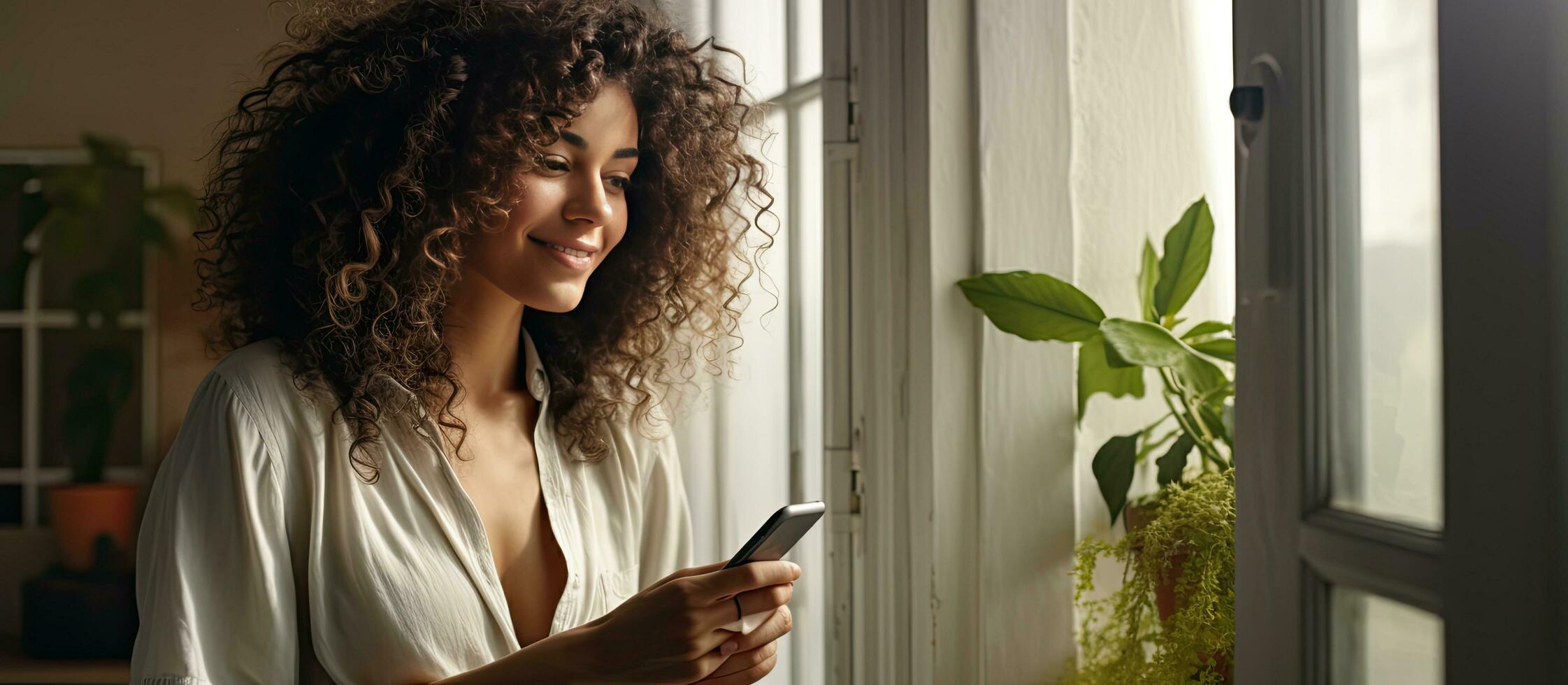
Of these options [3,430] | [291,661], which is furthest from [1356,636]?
[3,430]

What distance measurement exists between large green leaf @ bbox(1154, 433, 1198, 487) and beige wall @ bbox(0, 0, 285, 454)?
1149 mm

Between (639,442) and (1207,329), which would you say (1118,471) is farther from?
(639,442)

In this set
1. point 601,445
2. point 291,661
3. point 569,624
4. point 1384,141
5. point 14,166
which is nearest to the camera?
point 1384,141

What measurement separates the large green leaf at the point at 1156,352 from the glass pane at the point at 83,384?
115 centimetres

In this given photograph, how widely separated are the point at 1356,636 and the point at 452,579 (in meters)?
0.72

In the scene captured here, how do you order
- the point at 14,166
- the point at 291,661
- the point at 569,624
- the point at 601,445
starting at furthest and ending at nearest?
the point at 14,166 < the point at 601,445 < the point at 569,624 < the point at 291,661

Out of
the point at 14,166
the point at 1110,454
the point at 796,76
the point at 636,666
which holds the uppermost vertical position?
the point at 796,76

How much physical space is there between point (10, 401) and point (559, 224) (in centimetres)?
80

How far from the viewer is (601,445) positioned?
1.08 metres

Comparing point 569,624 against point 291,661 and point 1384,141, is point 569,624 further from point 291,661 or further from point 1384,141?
point 1384,141

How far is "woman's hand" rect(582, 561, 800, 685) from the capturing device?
85 cm

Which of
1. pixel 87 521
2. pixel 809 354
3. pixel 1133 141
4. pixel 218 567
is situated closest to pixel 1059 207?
pixel 1133 141

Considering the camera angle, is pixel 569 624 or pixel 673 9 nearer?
pixel 569 624

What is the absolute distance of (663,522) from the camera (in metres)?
1.11
